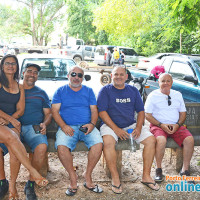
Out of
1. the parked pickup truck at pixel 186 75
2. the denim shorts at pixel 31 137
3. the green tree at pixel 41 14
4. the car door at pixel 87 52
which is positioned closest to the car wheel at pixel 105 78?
the parked pickup truck at pixel 186 75

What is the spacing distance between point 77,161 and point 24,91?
1.55 m

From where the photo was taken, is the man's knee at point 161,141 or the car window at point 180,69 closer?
the man's knee at point 161,141

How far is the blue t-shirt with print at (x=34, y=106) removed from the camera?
12.7 feet

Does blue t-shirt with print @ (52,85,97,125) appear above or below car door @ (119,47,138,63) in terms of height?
below

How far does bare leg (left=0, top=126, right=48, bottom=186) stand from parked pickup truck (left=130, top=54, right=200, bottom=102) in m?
4.18

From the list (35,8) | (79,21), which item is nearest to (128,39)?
(79,21)

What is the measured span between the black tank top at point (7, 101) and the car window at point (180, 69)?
451 cm

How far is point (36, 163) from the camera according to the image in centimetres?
350

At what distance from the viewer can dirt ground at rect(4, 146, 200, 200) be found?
3.49 meters

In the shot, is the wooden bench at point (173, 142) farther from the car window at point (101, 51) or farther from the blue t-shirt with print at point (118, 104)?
the car window at point (101, 51)

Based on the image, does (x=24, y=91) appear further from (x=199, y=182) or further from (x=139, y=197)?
(x=199, y=182)

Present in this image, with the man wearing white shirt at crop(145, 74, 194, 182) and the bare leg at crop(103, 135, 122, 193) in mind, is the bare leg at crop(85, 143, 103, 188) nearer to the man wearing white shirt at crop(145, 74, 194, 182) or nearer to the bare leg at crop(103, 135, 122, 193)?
the bare leg at crop(103, 135, 122, 193)

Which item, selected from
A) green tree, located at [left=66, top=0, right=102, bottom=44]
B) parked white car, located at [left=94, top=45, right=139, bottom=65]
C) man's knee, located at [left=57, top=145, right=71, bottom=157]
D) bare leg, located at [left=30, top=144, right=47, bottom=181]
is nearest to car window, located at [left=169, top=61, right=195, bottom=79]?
man's knee, located at [left=57, top=145, right=71, bottom=157]

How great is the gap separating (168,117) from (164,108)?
0.16m
